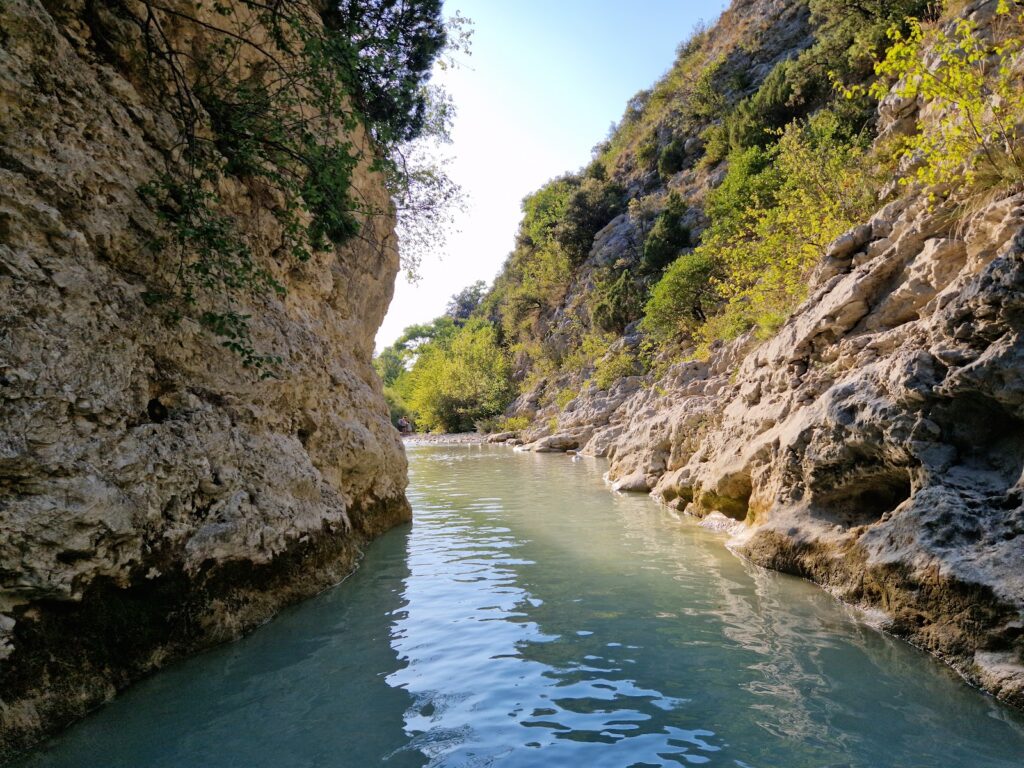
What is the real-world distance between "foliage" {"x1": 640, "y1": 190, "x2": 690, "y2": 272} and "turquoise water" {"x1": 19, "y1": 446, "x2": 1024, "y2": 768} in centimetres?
2991

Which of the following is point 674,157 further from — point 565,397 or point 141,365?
point 141,365

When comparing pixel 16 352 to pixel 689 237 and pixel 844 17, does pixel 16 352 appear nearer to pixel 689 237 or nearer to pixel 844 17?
pixel 844 17

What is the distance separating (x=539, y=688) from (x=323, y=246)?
4707 mm

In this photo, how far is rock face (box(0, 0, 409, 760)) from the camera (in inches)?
134

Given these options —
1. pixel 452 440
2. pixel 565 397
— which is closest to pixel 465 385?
pixel 452 440

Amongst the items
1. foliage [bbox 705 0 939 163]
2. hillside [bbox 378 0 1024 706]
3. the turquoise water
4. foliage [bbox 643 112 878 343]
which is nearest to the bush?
foliage [bbox 705 0 939 163]

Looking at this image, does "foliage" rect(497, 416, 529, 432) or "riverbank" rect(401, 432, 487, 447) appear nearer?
"riverbank" rect(401, 432, 487, 447)

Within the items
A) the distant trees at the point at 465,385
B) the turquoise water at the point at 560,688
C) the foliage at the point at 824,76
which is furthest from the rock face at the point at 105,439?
the distant trees at the point at 465,385

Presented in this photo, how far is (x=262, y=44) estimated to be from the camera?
313 inches

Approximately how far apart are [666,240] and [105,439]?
3369 cm

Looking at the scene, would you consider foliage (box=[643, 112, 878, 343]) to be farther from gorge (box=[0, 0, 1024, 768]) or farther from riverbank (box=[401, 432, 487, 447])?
riverbank (box=[401, 432, 487, 447])

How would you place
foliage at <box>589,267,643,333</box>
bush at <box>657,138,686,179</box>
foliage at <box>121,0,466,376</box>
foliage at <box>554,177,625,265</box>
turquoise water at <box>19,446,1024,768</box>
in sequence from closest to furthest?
turquoise water at <box>19,446,1024,768</box>, foliage at <box>121,0,466,376</box>, foliage at <box>589,267,643,333</box>, bush at <box>657,138,686,179</box>, foliage at <box>554,177,625,265</box>

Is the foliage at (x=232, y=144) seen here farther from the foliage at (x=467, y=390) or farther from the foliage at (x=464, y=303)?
the foliage at (x=464, y=303)

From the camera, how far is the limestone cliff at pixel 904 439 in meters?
4.18
